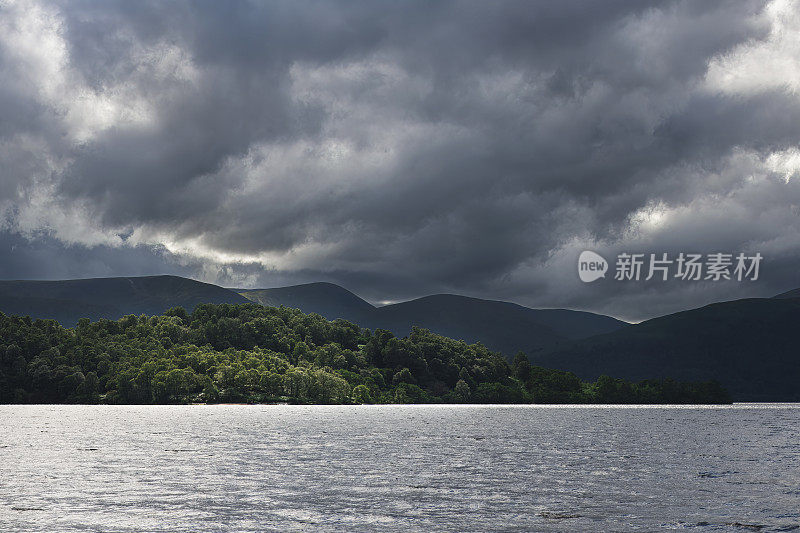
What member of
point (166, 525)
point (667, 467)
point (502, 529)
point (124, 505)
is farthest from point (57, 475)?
point (667, 467)

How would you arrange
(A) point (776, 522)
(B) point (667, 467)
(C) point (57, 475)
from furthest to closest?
(B) point (667, 467) → (C) point (57, 475) → (A) point (776, 522)

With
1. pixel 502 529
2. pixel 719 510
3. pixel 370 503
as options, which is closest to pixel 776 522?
pixel 719 510

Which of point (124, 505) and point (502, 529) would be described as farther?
point (124, 505)

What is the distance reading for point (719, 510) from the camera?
50719 millimetres

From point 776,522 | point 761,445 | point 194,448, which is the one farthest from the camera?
point 761,445

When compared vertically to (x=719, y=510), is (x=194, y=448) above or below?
below

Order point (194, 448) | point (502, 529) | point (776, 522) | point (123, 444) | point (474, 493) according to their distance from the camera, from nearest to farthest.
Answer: point (502, 529) < point (776, 522) < point (474, 493) < point (194, 448) < point (123, 444)

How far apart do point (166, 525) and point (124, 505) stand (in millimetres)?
9204

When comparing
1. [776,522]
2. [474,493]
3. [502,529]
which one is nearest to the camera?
Result: [502,529]

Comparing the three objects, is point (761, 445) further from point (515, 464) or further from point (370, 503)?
point (370, 503)

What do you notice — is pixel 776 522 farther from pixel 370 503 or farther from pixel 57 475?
pixel 57 475

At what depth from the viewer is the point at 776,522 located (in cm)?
4584

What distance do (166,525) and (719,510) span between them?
3812 cm

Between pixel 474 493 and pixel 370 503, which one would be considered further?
pixel 474 493
